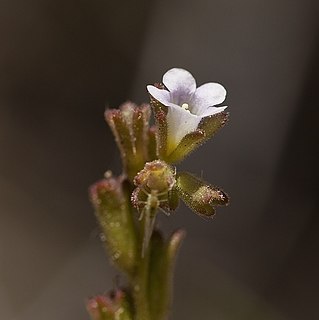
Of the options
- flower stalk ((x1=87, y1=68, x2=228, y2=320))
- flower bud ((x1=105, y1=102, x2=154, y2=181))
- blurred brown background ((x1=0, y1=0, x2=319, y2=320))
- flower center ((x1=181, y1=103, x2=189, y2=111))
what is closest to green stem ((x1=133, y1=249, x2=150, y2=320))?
flower stalk ((x1=87, y1=68, x2=228, y2=320))

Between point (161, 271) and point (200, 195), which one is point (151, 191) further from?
point (161, 271)

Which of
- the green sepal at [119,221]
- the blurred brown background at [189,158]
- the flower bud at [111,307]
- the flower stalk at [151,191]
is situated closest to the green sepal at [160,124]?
the flower stalk at [151,191]

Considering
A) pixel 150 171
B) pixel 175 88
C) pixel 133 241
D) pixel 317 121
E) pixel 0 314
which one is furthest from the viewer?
pixel 317 121

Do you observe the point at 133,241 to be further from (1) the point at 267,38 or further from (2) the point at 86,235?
(1) the point at 267,38

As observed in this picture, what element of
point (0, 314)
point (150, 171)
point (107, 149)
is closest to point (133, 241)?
point (150, 171)

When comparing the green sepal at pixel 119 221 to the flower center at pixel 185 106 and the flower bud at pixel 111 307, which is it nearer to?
the flower bud at pixel 111 307

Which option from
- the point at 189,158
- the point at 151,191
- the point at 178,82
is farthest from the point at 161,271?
the point at 189,158
